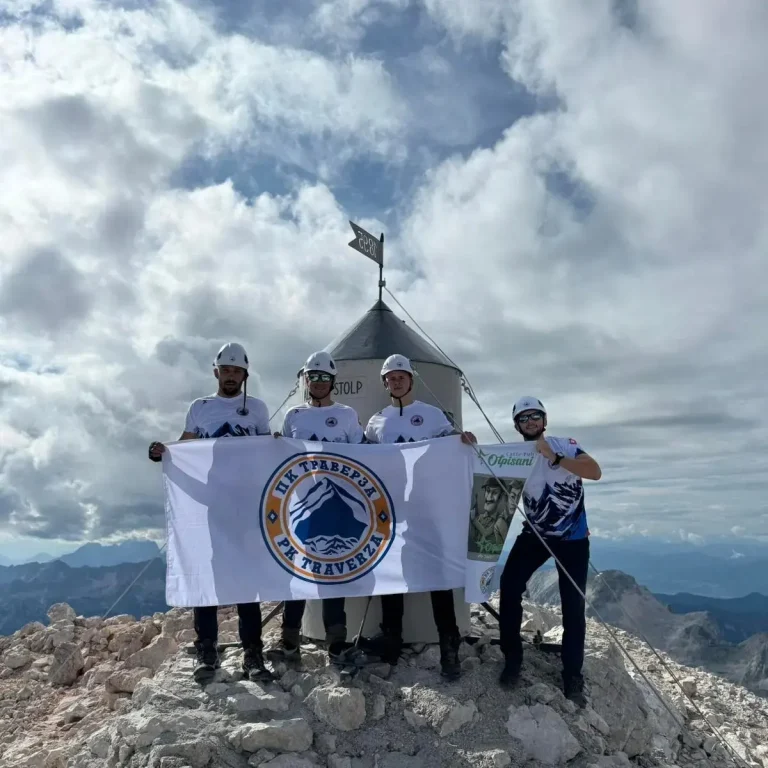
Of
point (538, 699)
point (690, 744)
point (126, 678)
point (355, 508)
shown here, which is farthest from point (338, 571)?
point (690, 744)

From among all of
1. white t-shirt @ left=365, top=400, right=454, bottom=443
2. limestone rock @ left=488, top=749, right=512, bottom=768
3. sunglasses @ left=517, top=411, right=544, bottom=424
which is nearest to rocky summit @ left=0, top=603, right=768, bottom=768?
limestone rock @ left=488, top=749, right=512, bottom=768

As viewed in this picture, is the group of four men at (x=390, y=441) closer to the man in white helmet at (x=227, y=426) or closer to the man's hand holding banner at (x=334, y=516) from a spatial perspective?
the man in white helmet at (x=227, y=426)

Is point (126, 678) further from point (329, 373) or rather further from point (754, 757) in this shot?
point (754, 757)

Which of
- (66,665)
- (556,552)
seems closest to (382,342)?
(556,552)

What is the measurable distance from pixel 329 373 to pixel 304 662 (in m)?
3.16

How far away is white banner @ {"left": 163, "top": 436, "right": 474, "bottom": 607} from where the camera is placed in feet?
22.9

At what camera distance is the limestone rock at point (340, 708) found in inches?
243

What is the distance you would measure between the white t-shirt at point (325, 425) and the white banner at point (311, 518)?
0.43 ft

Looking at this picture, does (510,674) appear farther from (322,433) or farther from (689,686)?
(689,686)

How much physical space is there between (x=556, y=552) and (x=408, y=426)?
2.08 metres

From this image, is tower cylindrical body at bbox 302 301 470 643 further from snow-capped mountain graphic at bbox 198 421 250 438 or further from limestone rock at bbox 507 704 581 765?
limestone rock at bbox 507 704 581 765

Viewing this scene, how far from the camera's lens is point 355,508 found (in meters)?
7.15

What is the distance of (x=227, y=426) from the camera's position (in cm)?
734

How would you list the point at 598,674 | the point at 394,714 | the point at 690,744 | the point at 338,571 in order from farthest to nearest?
1. the point at 690,744
2. the point at 598,674
3. the point at 338,571
4. the point at 394,714
